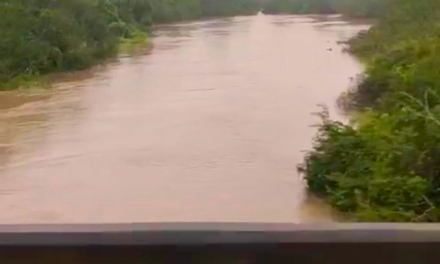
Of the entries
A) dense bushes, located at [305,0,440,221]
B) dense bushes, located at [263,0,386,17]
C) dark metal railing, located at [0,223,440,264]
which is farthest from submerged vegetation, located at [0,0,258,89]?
dense bushes, located at [263,0,386,17]

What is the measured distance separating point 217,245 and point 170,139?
1404 cm

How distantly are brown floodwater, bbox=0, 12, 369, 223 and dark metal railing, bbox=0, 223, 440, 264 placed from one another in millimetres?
8535

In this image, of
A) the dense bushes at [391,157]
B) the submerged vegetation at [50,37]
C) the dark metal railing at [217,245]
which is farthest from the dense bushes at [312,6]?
the dark metal railing at [217,245]

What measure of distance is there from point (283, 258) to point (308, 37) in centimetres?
3697

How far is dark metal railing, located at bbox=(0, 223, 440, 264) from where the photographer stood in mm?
2109

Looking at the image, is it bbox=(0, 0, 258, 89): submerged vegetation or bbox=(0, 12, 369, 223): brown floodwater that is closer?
bbox=(0, 12, 369, 223): brown floodwater

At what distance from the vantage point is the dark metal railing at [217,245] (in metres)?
2.11

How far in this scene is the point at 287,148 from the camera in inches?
603

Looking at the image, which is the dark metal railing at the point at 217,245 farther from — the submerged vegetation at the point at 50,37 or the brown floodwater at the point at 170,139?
the submerged vegetation at the point at 50,37

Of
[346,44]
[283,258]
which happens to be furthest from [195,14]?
[283,258]

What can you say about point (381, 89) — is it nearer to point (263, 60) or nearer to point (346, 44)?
point (263, 60)

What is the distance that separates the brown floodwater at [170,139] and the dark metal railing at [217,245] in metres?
8.53

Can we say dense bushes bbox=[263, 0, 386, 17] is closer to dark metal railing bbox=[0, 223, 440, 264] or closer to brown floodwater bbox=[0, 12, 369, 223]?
brown floodwater bbox=[0, 12, 369, 223]

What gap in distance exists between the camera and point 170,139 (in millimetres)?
16109
